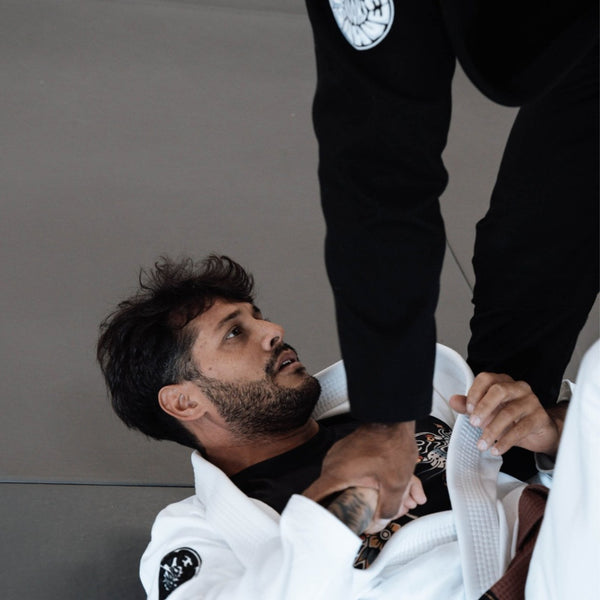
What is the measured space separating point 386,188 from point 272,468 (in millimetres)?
918

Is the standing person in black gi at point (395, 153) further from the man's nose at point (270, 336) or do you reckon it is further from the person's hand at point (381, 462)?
the man's nose at point (270, 336)

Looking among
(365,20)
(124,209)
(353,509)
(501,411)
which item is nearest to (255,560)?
(353,509)

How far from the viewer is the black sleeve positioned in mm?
1108

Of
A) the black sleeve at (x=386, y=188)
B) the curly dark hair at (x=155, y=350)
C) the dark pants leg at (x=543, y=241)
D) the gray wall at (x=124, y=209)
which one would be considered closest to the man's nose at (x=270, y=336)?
the curly dark hair at (x=155, y=350)

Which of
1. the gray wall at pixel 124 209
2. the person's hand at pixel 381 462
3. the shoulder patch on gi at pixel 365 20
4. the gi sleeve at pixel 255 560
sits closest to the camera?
the shoulder patch on gi at pixel 365 20

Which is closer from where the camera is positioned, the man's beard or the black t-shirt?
the black t-shirt

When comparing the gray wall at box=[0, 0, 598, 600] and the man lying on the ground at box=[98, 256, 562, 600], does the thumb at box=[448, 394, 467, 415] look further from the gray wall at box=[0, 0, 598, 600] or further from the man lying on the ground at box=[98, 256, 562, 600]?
the gray wall at box=[0, 0, 598, 600]

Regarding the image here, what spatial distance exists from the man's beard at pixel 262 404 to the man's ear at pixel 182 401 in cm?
3

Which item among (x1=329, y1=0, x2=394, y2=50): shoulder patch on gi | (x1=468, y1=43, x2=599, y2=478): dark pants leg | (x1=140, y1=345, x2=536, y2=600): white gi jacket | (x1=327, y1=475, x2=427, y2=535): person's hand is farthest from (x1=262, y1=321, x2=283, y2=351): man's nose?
(x1=329, y1=0, x2=394, y2=50): shoulder patch on gi

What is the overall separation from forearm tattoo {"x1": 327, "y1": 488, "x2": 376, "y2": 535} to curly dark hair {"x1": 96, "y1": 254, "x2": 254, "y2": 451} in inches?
28.7

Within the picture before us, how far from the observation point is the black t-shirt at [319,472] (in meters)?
1.75

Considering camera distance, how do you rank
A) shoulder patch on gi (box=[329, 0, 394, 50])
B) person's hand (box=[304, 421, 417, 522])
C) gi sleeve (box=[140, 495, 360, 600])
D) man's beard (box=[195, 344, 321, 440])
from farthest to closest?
1. man's beard (box=[195, 344, 321, 440])
2. gi sleeve (box=[140, 495, 360, 600])
3. person's hand (box=[304, 421, 417, 522])
4. shoulder patch on gi (box=[329, 0, 394, 50])

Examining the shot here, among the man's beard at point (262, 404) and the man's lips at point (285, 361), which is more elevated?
the man's lips at point (285, 361)

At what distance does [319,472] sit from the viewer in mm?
1866
